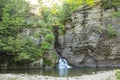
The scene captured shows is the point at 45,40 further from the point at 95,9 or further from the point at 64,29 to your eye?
the point at 95,9

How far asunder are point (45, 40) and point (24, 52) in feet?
15.2

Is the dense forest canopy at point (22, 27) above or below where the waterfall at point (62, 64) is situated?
above

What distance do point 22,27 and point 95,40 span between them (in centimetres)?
1180

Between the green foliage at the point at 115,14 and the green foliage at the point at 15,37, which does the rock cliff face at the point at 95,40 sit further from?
the green foliage at the point at 15,37

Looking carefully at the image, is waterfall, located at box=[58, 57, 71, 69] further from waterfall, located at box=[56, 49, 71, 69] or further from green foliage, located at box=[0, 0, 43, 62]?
green foliage, located at box=[0, 0, 43, 62]

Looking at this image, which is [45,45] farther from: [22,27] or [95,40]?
[95,40]

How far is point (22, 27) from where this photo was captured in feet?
118

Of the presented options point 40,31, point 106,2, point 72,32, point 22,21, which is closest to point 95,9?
point 106,2

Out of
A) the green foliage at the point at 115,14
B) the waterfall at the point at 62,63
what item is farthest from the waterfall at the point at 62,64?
the green foliage at the point at 115,14

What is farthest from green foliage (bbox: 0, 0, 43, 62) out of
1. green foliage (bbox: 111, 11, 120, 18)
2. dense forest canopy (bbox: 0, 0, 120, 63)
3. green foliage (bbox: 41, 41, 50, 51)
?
green foliage (bbox: 111, 11, 120, 18)

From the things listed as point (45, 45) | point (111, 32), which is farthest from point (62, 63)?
point (111, 32)

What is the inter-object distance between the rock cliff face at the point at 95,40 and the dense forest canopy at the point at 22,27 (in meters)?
1.93

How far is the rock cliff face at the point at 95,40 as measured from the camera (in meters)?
39.3

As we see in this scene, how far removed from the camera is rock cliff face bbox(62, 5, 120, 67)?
3931cm
